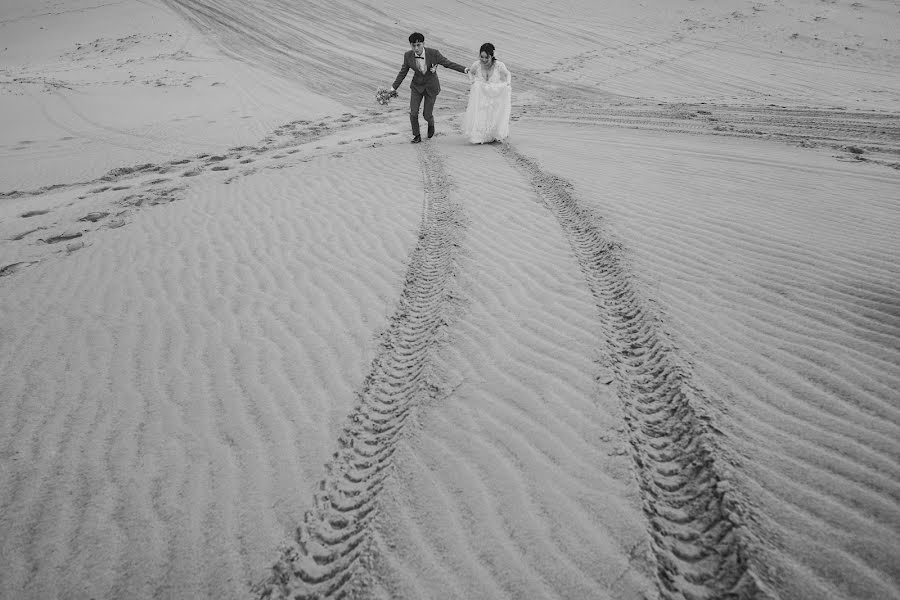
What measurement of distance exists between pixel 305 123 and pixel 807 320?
9.73 m

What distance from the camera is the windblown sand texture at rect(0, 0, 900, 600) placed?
5.60ft

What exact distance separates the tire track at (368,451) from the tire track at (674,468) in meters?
1.16

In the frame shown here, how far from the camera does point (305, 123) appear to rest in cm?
942

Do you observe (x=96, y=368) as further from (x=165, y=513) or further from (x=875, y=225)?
(x=875, y=225)

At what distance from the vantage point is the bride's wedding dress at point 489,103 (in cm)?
703

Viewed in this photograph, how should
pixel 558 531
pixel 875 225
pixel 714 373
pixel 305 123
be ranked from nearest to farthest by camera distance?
pixel 558 531 → pixel 714 373 → pixel 875 225 → pixel 305 123

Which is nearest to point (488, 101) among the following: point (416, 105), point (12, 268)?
point (416, 105)

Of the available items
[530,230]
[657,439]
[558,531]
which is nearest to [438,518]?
[558,531]

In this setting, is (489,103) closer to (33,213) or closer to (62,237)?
(62,237)

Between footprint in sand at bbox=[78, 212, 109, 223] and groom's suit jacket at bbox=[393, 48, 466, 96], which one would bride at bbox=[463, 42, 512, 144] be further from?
footprint in sand at bbox=[78, 212, 109, 223]

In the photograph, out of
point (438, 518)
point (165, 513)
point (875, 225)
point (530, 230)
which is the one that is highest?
point (875, 225)

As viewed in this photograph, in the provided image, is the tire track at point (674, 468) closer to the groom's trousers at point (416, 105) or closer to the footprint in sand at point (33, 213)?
the groom's trousers at point (416, 105)

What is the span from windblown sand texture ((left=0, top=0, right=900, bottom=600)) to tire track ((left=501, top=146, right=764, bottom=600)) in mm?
14

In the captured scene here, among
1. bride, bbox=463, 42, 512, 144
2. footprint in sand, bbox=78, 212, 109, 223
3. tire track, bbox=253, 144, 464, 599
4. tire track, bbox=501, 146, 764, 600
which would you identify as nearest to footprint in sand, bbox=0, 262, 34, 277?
footprint in sand, bbox=78, 212, 109, 223
